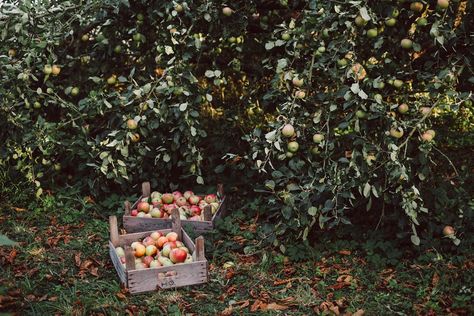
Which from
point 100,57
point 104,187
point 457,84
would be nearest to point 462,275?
point 457,84

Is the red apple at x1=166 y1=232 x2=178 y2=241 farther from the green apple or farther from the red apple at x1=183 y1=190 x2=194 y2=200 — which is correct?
the green apple

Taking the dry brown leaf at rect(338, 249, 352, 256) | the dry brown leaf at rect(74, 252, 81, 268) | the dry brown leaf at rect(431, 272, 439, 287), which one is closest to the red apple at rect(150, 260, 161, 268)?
the dry brown leaf at rect(74, 252, 81, 268)

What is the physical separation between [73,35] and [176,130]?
3.64ft

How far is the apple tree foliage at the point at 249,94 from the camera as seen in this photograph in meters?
3.48

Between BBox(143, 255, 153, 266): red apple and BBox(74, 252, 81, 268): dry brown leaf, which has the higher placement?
BBox(143, 255, 153, 266): red apple

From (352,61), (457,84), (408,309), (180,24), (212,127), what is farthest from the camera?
(212,127)

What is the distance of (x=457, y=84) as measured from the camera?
147 inches

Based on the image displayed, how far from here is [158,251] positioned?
369 cm

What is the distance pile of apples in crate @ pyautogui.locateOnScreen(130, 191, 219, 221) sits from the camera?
168 inches

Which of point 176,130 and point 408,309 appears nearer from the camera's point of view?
point 408,309

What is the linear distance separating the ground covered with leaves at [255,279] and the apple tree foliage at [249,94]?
23 centimetres

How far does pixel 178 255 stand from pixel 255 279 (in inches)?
20.3

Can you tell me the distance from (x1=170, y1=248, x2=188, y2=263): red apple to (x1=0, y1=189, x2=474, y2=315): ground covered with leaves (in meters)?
0.18

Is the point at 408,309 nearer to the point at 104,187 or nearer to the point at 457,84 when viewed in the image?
the point at 457,84
